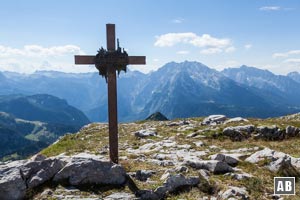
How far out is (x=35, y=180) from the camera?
15328mm

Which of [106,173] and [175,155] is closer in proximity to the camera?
[106,173]

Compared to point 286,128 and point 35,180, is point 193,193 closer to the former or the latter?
point 35,180

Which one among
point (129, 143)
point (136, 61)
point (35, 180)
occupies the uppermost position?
point (136, 61)

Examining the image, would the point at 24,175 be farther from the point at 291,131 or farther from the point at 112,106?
the point at 291,131

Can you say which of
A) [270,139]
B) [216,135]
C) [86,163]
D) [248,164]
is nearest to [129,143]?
[216,135]

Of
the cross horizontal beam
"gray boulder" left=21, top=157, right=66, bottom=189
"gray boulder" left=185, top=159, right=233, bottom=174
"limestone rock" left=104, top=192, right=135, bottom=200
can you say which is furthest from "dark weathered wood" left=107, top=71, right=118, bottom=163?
"gray boulder" left=185, top=159, right=233, bottom=174

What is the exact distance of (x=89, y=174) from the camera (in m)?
15.7

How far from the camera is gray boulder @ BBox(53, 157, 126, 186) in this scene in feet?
51.3

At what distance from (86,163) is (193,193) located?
15.7 ft

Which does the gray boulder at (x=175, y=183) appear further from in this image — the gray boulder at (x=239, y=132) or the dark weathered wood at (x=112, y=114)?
the gray boulder at (x=239, y=132)

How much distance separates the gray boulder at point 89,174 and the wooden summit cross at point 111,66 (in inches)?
94.9

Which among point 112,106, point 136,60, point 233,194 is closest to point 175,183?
point 233,194

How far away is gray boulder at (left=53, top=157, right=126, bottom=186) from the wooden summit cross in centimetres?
241

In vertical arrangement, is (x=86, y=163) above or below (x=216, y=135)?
above
